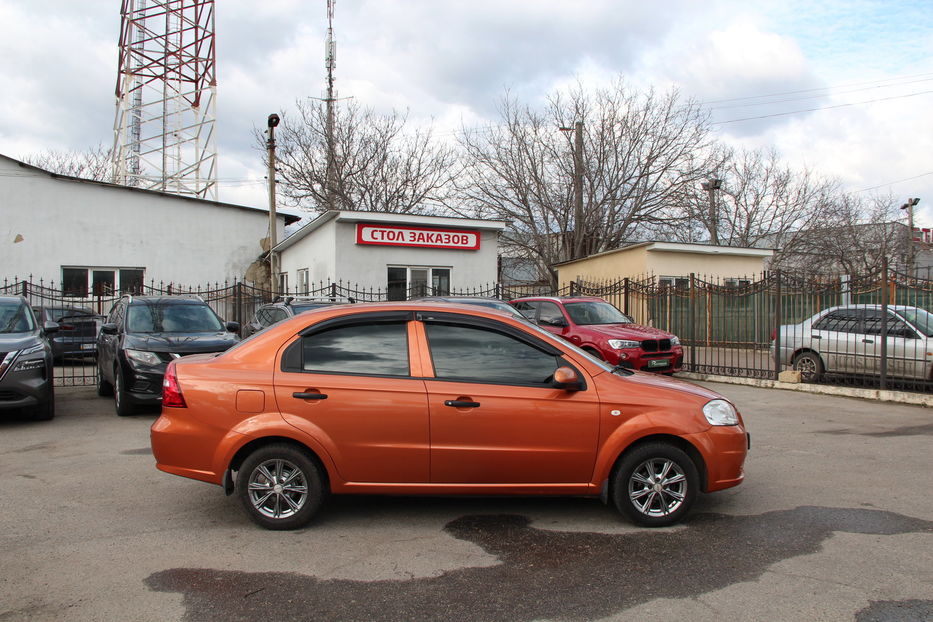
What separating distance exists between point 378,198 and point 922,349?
2686cm

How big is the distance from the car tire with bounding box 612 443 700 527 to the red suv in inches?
291

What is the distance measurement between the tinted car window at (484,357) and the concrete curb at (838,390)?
838 cm

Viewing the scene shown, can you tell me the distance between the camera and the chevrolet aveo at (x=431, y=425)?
15.3 ft

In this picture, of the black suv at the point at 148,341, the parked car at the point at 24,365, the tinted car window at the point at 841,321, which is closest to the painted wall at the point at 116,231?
the black suv at the point at 148,341

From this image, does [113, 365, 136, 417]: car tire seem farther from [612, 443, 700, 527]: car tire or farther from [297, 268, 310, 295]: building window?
[297, 268, 310, 295]: building window

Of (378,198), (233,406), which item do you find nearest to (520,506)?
(233,406)

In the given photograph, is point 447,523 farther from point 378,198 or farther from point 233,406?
point 378,198

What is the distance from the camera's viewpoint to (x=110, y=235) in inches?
826

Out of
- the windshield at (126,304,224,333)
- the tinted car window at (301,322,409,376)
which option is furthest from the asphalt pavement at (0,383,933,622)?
the windshield at (126,304,224,333)

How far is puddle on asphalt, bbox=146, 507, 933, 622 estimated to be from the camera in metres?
3.54

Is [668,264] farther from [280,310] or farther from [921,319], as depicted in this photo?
[280,310]

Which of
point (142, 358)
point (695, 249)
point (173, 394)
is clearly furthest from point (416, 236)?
point (173, 394)

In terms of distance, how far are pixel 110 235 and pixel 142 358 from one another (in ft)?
44.3

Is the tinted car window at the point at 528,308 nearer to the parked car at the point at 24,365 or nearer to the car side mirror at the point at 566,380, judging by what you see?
the parked car at the point at 24,365
